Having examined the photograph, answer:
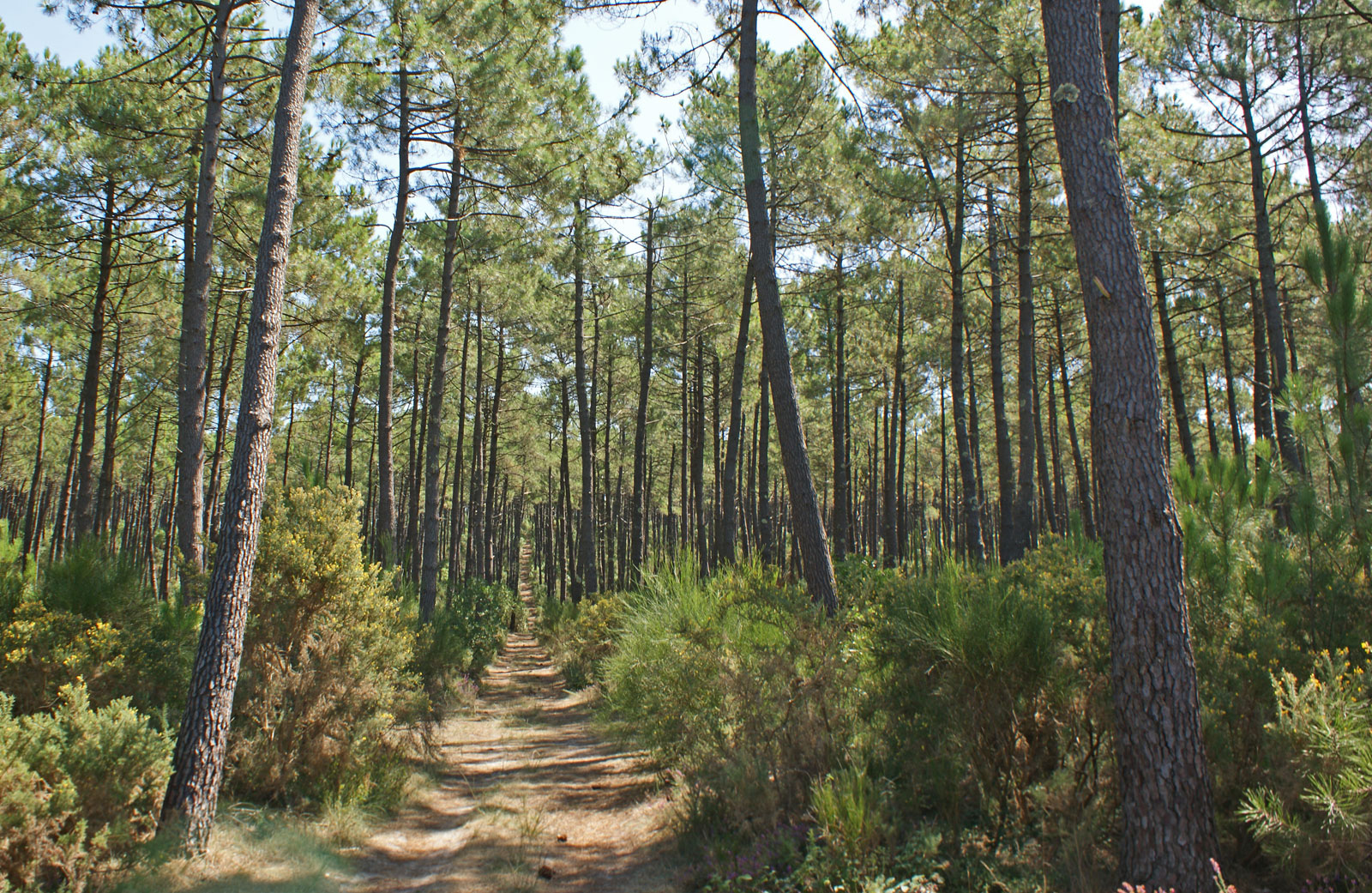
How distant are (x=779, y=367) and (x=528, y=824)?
15.2ft

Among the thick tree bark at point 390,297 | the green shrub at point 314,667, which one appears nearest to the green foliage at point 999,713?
the green shrub at point 314,667

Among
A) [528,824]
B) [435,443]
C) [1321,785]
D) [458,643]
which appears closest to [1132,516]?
[1321,785]

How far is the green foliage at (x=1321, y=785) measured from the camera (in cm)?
268

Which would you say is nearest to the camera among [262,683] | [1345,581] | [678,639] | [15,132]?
[1345,581]

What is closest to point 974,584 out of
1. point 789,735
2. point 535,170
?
point 789,735

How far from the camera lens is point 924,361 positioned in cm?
2333

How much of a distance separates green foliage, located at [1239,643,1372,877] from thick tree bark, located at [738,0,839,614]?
3.88 meters

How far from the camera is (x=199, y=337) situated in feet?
27.6

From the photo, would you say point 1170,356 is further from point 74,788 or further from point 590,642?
point 74,788

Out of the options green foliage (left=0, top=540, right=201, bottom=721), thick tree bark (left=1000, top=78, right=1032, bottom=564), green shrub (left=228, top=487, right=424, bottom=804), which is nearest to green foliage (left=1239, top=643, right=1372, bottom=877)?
green foliage (left=0, top=540, right=201, bottom=721)

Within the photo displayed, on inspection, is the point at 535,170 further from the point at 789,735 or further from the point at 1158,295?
the point at 1158,295

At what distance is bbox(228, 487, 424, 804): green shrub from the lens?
541 cm

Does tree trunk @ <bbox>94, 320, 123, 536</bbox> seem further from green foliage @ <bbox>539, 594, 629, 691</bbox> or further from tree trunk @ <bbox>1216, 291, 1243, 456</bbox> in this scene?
tree trunk @ <bbox>1216, 291, 1243, 456</bbox>

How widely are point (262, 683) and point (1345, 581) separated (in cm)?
703
